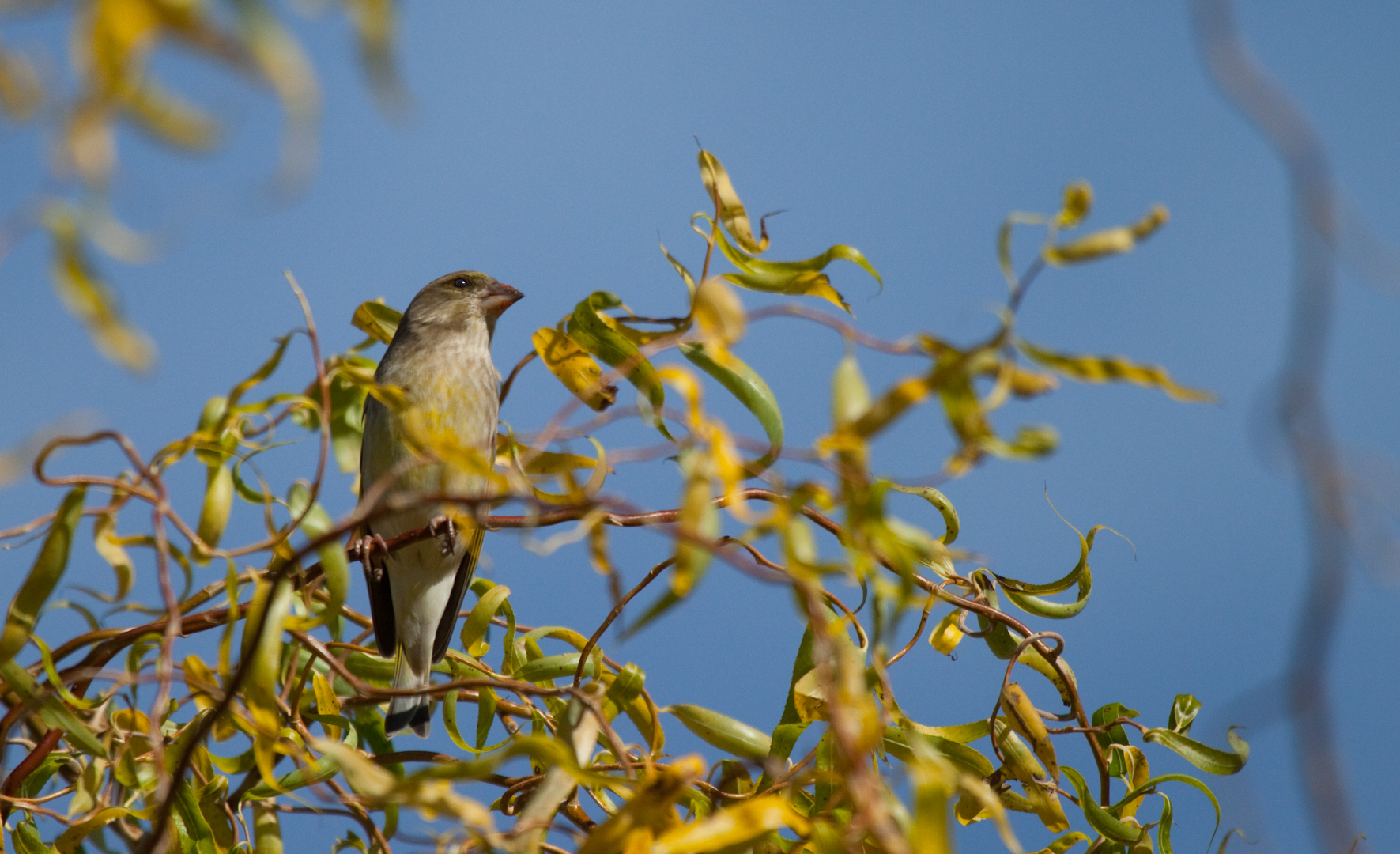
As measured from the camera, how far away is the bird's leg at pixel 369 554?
3.19 meters

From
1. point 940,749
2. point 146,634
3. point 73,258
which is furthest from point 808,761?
point 73,258

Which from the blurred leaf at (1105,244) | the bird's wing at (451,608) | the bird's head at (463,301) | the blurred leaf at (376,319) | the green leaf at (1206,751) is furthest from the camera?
the bird's head at (463,301)

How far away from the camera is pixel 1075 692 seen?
2.03 m

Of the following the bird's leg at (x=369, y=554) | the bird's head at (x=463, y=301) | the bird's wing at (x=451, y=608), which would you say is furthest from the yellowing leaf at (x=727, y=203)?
the bird's head at (x=463, y=301)

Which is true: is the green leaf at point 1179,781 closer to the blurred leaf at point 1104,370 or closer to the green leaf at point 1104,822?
the green leaf at point 1104,822

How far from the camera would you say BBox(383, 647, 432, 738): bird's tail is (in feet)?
10.1

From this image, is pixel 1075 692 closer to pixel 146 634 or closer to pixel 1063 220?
pixel 1063 220

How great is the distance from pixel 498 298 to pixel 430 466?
2.77ft

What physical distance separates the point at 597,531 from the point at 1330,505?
69 cm

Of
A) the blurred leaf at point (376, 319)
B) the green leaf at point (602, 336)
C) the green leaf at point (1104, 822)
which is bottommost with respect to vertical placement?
the green leaf at point (1104, 822)

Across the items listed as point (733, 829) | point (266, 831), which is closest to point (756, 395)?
point (733, 829)

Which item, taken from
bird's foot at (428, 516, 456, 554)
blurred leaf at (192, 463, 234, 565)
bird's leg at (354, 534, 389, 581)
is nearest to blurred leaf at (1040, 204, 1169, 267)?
blurred leaf at (192, 463, 234, 565)

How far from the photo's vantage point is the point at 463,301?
163 inches

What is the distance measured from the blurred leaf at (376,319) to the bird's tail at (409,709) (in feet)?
2.89
